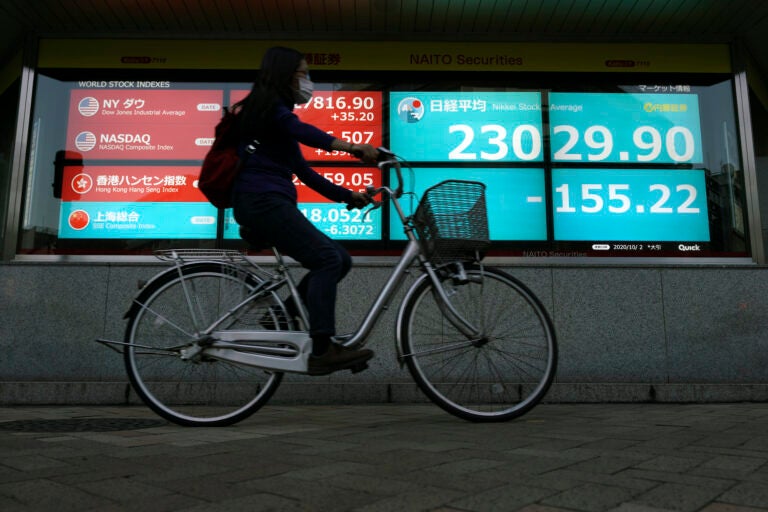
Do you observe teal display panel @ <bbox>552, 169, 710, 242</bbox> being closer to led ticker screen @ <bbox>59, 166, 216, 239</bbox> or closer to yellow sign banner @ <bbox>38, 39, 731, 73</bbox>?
yellow sign banner @ <bbox>38, 39, 731, 73</bbox>

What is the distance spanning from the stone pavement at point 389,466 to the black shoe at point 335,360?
1.07 feet

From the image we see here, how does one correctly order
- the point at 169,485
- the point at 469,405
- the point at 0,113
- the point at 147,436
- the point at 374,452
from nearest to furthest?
the point at 169,485
the point at 374,452
the point at 147,436
the point at 469,405
the point at 0,113

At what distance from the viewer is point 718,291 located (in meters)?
5.85

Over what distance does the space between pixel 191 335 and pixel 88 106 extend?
14.1ft

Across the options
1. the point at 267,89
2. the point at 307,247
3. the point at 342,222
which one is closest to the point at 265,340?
the point at 307,247

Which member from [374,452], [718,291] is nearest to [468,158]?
[718,291]

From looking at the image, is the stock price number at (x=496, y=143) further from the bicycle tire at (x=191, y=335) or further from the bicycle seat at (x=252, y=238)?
the bicycle tire at (x=191, y=335)

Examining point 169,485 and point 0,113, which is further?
point 0,113

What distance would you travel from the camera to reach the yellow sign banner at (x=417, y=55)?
249 inches

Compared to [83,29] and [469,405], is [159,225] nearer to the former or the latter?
[83,29]

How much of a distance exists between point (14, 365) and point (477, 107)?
209 inches

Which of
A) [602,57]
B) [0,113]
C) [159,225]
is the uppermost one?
[602,57]

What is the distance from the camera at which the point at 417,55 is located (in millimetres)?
6387

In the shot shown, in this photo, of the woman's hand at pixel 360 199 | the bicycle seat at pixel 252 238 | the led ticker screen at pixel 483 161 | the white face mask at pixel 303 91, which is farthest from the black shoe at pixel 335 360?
the led ticker screen at pixel 483 161
